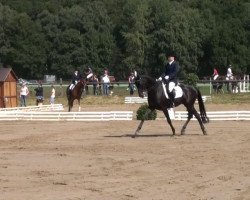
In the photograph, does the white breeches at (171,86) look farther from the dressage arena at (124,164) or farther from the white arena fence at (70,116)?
the white arena fence at (70,116)

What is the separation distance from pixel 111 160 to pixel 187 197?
4374 mm

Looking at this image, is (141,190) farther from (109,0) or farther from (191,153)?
(109,0)

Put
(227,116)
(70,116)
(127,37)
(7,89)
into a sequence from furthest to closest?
(127,37) < (7,89) < (70,116) < (227,116)

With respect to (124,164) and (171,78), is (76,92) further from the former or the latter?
(124,164)

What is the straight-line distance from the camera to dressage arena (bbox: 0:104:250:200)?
10250mm

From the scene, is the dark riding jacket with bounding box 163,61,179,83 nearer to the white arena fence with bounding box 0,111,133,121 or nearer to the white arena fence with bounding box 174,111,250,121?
the white arena fence with bounding box 174,111,250,121

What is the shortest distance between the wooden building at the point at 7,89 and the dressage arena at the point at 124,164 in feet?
52.9

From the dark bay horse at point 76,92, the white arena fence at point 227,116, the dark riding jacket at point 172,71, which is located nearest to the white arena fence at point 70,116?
the white arena fence at point 227,116

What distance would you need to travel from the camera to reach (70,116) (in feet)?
88.1

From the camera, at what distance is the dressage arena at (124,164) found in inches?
404

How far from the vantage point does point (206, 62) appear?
72.7 m

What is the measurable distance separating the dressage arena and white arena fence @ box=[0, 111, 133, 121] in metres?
3.70

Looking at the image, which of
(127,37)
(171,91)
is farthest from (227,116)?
(127,37)

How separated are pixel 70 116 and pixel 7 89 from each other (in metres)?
12.6
